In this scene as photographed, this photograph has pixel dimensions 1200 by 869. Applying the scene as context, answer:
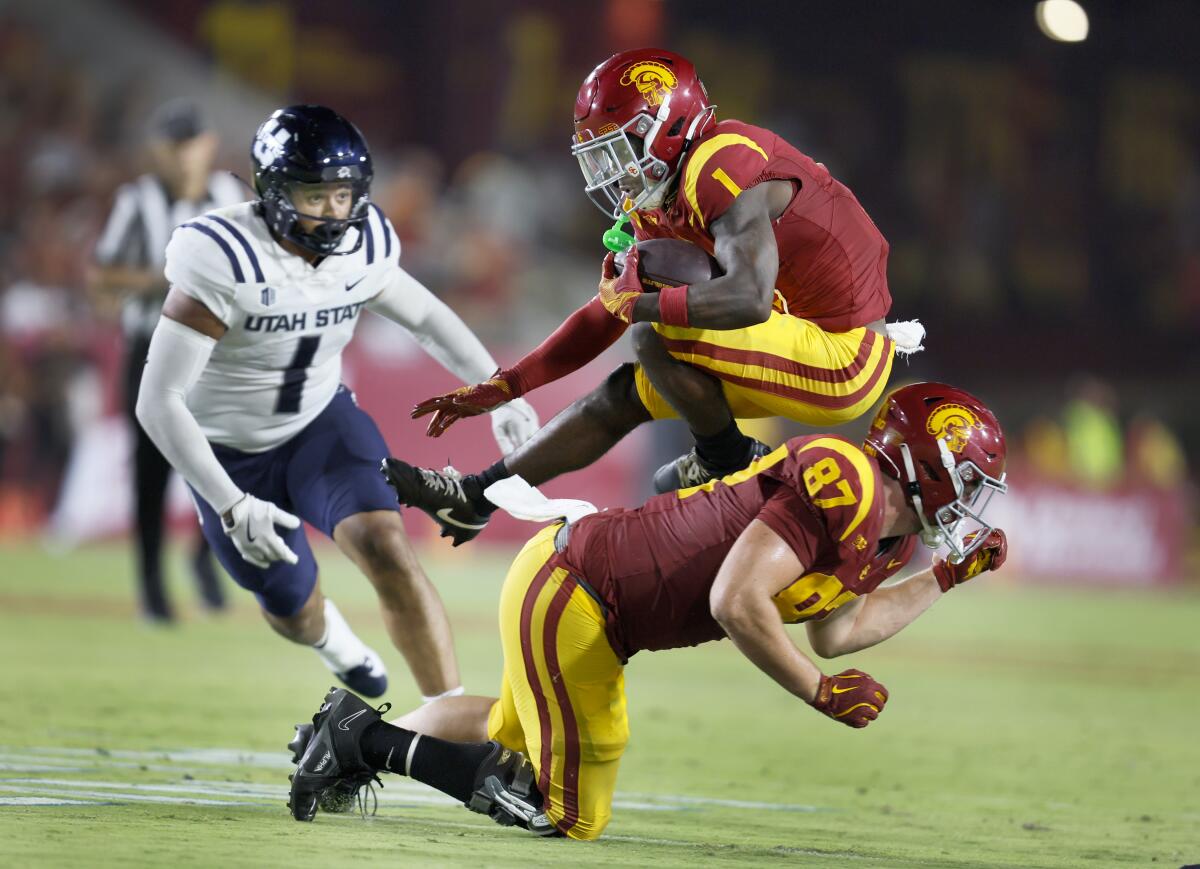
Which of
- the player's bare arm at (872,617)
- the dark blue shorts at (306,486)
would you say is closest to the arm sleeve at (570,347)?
the dark blue shorts at (306,486)

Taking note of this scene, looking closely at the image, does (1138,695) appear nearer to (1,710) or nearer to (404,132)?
(1,710)

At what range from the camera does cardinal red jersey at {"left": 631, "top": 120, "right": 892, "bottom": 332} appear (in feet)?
15.0

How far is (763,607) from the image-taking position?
3.83 m

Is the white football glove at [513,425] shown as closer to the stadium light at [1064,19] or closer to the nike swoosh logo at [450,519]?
the nike swoosh logo at [450,519]

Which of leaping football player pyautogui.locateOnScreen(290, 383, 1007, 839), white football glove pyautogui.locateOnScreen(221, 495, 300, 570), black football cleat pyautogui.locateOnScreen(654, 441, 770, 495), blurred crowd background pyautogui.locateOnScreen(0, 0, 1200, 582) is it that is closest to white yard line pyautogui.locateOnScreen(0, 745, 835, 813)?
leaping football player pyautogui.locateOnScreen(290, 383, 1007, 839)

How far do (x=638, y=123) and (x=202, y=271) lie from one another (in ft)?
4.63

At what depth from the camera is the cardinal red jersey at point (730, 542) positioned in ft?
12.9

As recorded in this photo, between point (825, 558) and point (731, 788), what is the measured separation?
1536mm

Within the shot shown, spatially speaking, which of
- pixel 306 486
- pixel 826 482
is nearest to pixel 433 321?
pixel 306 486

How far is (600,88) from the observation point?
15.5ft

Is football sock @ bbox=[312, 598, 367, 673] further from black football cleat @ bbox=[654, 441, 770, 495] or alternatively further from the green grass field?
black football cleat @ bbox=[654, 441, 770, 495]

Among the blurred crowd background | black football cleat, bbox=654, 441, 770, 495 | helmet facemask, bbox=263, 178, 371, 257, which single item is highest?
the blurred crowd background

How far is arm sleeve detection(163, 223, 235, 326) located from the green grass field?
1.41 meters

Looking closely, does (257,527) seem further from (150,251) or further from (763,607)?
(150,251)
